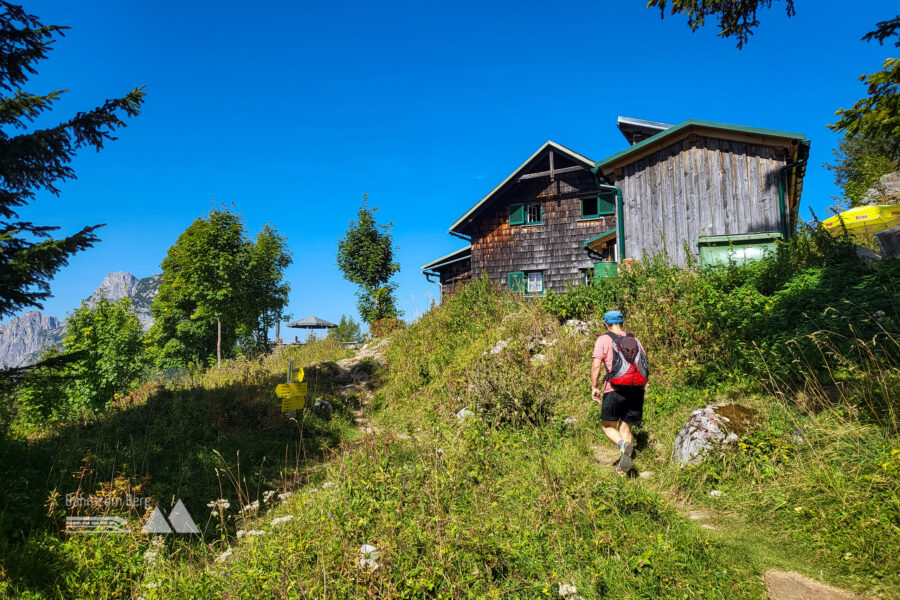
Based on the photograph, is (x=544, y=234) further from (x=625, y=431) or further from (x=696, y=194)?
(x=625, y=431)

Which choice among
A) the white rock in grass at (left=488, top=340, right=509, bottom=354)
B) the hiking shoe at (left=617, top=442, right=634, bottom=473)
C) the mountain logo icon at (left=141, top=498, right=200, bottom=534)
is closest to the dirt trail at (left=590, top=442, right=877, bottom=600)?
the hiking shoe at (left=617, top=442, right=634, bottom=473)

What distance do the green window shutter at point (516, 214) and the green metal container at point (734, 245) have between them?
10.2 m

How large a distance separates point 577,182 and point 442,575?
67.2ft

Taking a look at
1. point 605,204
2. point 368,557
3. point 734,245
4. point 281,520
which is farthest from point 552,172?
point 368,557

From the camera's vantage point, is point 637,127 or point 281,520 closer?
point 281,520

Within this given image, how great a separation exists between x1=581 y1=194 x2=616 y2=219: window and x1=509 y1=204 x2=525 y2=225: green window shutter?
113 inches

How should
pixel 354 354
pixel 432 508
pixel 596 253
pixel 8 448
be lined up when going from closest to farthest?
pixel 432 508 → pixel 8 448 → pixel 354 354 → pixel 596 253

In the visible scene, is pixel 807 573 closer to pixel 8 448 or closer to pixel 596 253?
pixel 8 448

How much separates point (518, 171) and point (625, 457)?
1861 cm

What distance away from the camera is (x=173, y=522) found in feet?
18.5

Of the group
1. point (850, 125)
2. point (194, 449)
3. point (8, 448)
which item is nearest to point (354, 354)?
point (194, 449)

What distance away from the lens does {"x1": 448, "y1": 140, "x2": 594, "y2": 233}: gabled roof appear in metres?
20.5

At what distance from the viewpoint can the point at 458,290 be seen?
15.4 m

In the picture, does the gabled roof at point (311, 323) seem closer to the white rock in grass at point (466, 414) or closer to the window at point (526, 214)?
the window at point (526, 214)
